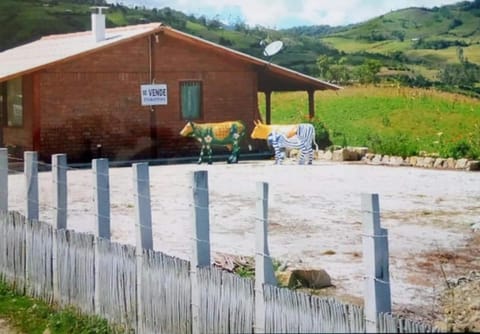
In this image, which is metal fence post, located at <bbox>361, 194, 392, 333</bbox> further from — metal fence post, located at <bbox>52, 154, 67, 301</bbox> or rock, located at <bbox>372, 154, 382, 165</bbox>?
rock, located at <bbox>372, 154, 382, 165</bbox>

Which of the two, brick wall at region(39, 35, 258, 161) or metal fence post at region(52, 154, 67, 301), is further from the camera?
brick wall at region(39, 35, 258, 161)

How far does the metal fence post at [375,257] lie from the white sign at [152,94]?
55.0ft

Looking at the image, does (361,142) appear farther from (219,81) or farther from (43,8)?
(43,8)

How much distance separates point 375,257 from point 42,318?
3433 millimetres

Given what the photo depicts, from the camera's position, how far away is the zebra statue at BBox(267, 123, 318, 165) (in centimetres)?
2027

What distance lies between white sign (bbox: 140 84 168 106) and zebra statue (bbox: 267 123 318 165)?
247 centimetres

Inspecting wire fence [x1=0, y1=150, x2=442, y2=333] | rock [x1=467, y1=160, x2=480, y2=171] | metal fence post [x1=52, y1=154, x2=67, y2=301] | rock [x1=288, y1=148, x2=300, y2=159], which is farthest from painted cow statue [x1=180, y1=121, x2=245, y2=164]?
metal fence post [x1=52, y1=154, x2=67, y2=301]

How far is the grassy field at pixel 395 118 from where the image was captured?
20.5 metres

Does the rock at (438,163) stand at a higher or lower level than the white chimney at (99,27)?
lower

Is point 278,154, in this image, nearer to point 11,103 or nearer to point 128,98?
point 128,98

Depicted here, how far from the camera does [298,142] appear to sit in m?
20.4

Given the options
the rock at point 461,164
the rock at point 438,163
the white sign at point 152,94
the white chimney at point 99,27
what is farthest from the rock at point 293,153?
the white chimney at point 99,27

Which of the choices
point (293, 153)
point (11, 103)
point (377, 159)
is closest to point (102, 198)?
point (377, 159)

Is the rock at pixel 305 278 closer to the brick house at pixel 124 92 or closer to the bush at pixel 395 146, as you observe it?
the bush at pixel 395 146
